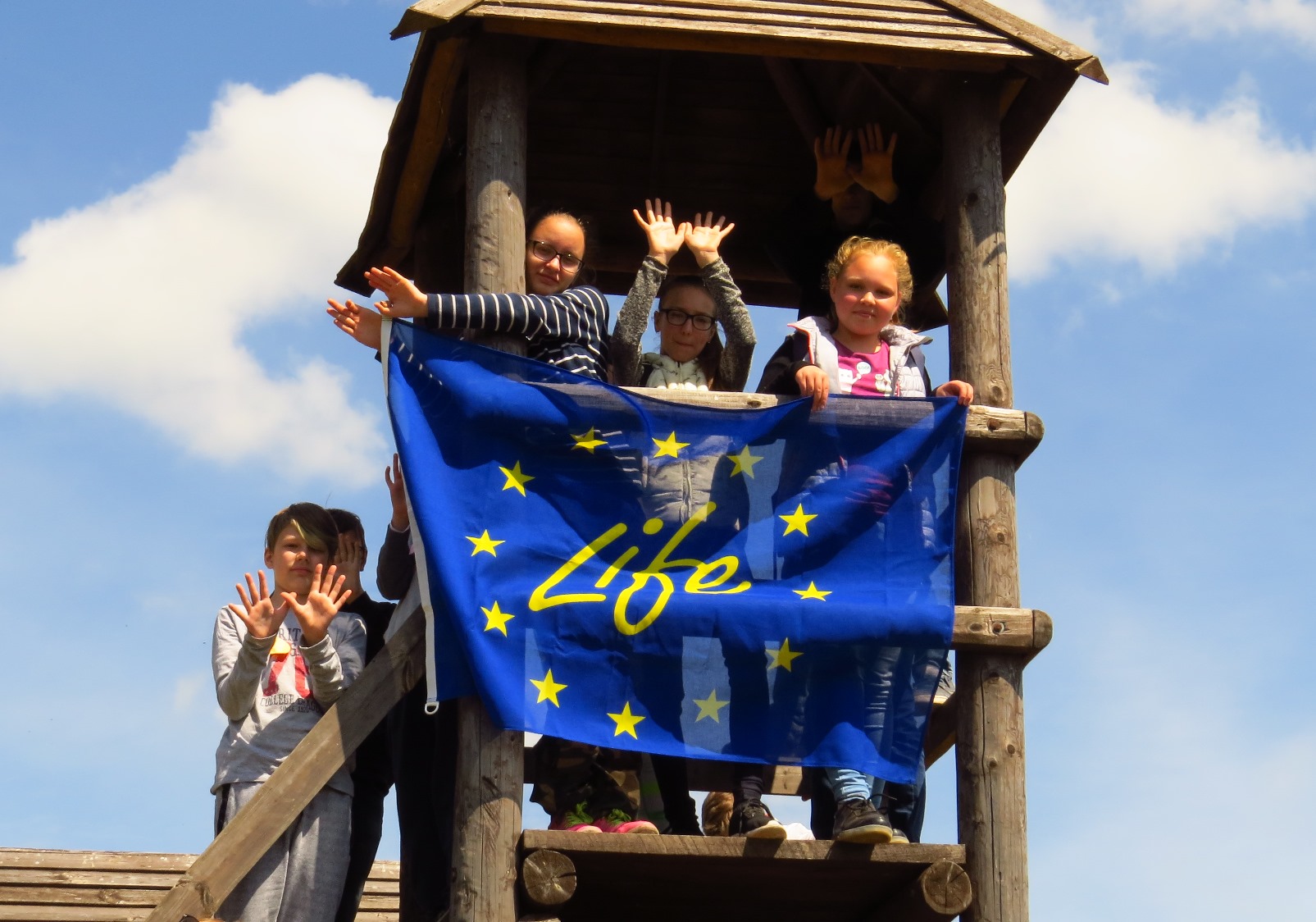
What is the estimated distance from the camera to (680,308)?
8.38 metres

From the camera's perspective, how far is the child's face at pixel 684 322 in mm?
8375

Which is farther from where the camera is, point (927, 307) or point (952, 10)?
point (927, 307)

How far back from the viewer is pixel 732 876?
735 cm

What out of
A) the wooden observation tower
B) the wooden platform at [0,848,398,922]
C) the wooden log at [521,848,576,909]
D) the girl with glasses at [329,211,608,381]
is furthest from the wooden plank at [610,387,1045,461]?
the wooden platform at [0,848,398,922]

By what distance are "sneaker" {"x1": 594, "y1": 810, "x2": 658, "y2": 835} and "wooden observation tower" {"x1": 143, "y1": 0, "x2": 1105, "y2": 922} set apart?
0.12 metres

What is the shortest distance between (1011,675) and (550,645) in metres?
1.82

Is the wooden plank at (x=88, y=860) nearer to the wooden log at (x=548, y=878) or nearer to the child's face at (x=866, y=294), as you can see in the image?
the wooden log at (x=548, y=878)

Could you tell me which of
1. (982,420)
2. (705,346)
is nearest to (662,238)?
(705,346)

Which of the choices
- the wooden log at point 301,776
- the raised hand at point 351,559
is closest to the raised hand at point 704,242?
the wooden log at point 301,776

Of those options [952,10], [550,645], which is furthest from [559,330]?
[952,10]

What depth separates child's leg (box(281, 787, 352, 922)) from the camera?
7242 mm

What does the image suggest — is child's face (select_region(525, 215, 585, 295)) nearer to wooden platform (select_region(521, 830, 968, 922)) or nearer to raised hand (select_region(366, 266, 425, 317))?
raised hand (select_region(366, 266, 425, 317))

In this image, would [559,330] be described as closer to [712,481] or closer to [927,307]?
[712,481]

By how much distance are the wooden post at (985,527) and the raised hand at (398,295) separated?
7.34ft
